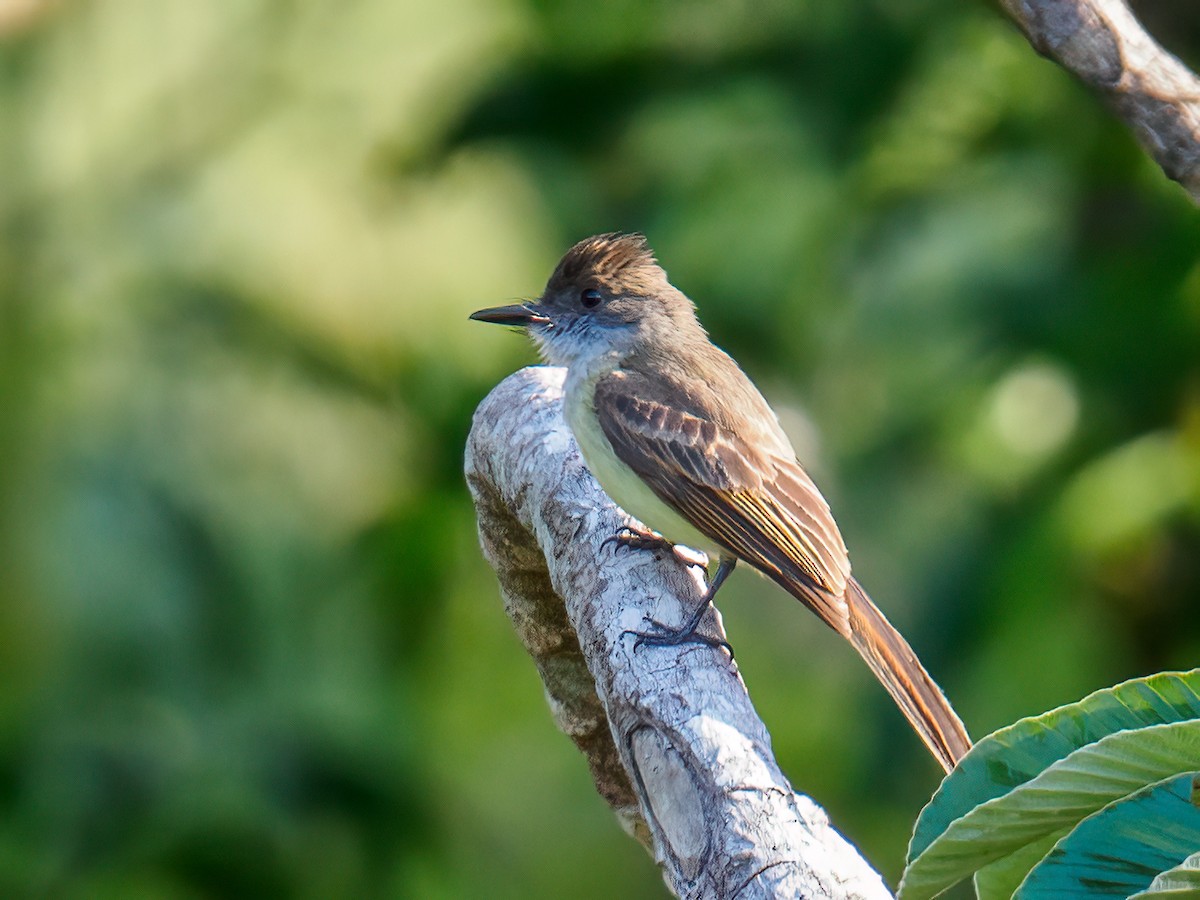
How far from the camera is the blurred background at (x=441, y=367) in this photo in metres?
6.05

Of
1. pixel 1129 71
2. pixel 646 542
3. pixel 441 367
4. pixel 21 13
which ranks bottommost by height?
pixel 646 542

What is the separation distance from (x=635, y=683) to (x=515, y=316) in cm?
166

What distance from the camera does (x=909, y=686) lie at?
9.62 ft

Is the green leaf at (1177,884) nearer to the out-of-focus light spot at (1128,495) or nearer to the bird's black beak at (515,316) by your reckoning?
the bird's black beak at (515,316)

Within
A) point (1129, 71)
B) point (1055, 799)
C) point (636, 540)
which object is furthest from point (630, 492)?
point (1055, 799)

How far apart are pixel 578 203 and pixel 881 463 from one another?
2.03m

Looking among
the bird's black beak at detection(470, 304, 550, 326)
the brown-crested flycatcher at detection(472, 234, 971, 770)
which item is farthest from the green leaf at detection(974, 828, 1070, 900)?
the bird's black beak at detection(470, 304, 550, 326)

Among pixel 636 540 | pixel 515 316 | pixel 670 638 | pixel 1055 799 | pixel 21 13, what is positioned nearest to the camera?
pixel 1055 799

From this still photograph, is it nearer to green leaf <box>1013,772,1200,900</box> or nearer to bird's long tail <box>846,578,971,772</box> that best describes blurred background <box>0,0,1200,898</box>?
bird's long tail <box>846,578,971,772</box>

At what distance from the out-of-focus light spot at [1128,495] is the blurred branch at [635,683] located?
8.08ft

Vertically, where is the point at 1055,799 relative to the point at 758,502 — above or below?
below

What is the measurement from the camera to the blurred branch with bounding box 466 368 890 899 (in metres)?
1.90

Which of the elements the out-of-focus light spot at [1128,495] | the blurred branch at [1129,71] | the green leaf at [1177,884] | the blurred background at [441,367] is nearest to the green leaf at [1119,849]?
the green leaf at [1177,884]

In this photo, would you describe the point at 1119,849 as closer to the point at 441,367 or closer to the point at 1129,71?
the point at 1129,71
